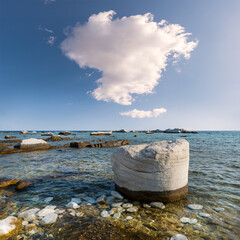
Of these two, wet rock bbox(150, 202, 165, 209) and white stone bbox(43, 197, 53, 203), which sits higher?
wet rock bbox(150, 202, 165, 209)

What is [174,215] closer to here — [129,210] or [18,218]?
[129,210]

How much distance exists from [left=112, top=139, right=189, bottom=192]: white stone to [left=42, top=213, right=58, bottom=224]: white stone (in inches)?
91.4

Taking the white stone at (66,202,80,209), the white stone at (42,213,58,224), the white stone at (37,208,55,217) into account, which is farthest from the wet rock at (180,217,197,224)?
the white stone at (37,208,55,217)

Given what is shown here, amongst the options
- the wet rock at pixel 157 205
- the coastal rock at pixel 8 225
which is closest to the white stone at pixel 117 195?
the wet rock at pixel 157 205

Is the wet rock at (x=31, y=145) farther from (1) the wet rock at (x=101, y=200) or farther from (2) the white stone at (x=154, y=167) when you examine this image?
(2) the white stone at (x=154, y=167)

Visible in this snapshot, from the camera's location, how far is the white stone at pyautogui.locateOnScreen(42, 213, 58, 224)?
11.8 ft

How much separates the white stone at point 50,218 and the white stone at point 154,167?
7.61ft

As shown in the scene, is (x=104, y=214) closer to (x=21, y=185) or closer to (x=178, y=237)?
(x=178, y=237)

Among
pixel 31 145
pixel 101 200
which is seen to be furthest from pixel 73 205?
pixel 31 145

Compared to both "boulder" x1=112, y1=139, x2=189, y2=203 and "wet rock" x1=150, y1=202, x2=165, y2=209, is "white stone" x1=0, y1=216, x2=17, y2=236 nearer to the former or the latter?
"boulder" x1=112, y1=139, x2=189, y2=203

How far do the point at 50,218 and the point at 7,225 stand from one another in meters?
0.92

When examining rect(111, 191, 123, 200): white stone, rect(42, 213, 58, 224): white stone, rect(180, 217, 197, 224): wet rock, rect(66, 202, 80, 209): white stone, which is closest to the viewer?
rect(42, 213, 58, 224): white stone

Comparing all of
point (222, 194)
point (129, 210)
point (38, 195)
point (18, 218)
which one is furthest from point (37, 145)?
point (222, 194)

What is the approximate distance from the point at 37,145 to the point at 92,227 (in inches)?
743
